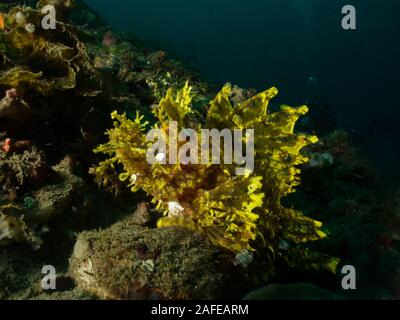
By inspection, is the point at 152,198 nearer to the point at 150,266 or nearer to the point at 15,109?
the point at 150,266

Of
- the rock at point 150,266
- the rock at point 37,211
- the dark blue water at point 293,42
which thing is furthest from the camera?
the dark blue water at point 293,42

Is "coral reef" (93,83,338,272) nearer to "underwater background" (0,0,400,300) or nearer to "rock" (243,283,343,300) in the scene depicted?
"underwater background" (0,0,400,300)

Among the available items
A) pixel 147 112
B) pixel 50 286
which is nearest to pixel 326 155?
pixel 147 112

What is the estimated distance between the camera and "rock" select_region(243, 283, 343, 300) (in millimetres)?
3004

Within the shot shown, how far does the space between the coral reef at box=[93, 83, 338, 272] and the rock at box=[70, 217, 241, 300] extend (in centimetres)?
22

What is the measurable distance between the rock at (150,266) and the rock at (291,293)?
29 centimetres

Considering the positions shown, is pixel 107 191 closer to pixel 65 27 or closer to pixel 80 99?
pixel 80 99

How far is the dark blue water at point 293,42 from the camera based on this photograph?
79500 mm

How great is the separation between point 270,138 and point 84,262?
1983 mm

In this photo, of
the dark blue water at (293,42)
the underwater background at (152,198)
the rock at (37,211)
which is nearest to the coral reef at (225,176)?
the underwater background at (152,198)

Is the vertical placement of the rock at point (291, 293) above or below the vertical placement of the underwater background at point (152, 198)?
below

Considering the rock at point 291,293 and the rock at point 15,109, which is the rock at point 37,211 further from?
the rock at point 291,293

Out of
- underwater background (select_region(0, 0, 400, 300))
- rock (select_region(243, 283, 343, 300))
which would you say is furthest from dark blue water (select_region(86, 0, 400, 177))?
rock (select_region(243, 283, 343, 300))

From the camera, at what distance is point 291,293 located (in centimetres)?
304
